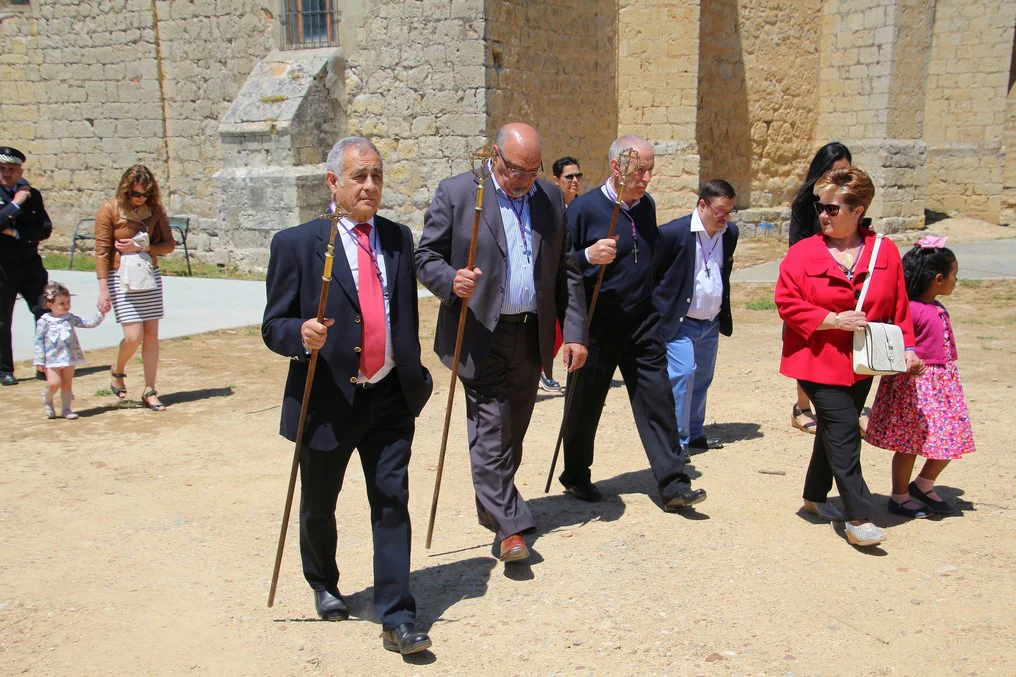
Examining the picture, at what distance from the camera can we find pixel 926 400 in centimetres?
439

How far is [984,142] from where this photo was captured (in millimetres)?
17656

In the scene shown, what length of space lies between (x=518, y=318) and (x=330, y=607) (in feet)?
4.71

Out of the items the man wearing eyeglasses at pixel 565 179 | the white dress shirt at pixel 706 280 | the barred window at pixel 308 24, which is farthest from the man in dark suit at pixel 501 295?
the barred window at pixel 308 24

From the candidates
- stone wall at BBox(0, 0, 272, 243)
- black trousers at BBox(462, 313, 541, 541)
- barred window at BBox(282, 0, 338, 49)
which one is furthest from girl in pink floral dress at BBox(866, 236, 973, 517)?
stone wall at BBox(0, 0, 272, 243)

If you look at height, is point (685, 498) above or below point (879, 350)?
below

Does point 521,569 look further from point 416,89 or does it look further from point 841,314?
point 416,89

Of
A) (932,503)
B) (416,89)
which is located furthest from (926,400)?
(416,89)

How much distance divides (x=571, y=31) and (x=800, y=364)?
9.91m

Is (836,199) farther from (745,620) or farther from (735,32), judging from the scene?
(735,32)

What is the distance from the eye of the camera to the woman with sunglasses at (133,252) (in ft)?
21.3

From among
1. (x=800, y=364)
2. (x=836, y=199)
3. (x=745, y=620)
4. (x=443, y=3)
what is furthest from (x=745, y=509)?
(x=443, y=3)

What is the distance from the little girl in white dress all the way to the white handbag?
491 cm

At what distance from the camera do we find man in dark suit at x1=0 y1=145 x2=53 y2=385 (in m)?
7.31

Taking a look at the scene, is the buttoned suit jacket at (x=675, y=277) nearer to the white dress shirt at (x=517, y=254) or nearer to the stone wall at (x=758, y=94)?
the white dress shirt at (x=517, y=254)
